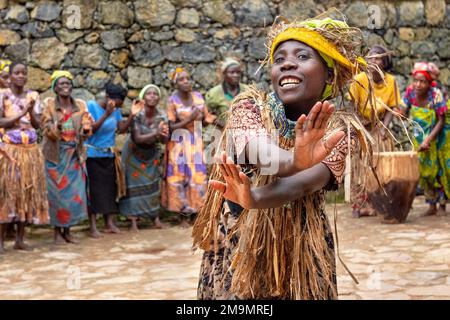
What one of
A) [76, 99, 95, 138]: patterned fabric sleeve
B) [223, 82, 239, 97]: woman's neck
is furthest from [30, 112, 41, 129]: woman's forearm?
[223, 82, 239, 97]: woman's neck

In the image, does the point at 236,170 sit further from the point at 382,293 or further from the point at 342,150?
the point at 382,293

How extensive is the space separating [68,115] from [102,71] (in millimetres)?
1936

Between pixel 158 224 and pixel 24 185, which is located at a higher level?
pixel 24 185

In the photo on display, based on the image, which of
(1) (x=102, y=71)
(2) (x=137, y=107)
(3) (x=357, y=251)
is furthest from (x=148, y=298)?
(1) (x=102, y=71)

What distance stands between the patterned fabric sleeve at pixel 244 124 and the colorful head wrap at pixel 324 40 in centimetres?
25

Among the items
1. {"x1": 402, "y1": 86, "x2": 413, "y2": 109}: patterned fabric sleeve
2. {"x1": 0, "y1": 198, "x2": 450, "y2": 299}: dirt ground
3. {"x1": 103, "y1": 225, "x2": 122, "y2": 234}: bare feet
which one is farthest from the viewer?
{"x1": 402, "y1": 86, "x2": 413, "y2": 109}: patterned fabric sleeve

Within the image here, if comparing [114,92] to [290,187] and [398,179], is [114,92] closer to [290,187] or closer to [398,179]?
[398,179]

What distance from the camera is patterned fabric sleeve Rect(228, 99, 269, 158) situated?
7.60 feet

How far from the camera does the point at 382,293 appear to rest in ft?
15.1

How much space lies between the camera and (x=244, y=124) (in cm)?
238

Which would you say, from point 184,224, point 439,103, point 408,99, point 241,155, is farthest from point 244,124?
point 408,99

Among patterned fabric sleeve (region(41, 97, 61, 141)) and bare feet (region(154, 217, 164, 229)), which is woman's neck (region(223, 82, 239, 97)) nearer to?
bare feet (region(154, 217, 164, 229))

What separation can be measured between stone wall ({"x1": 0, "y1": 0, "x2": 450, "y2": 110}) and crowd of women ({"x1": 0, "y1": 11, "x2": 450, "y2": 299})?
3.89 ft

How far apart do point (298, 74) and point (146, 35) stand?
669 centimetres
